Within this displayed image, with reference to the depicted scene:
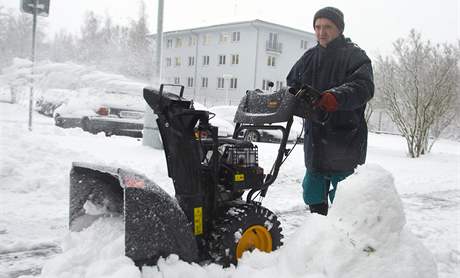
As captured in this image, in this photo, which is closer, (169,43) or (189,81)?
(189,81)

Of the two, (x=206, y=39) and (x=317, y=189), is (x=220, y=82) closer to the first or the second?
(x=206, y=39)

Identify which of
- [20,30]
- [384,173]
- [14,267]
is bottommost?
[14,267]

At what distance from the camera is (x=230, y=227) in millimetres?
2963

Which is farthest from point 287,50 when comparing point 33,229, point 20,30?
point 33,229

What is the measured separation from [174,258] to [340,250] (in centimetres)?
96

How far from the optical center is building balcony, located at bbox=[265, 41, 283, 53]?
39438 mm

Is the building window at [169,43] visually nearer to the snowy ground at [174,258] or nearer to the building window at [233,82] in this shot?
the building window at [233,82]

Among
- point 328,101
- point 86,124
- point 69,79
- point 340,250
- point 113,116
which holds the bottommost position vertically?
point 340,250

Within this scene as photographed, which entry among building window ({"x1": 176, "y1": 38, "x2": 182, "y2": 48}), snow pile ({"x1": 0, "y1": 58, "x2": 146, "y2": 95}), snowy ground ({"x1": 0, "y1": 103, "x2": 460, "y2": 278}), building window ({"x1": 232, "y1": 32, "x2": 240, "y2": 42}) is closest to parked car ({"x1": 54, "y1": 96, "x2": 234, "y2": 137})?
snow pile ({"x1": 0, "y1": 58, "x2": 146, "y2": 95})

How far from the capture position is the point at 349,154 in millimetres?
3469

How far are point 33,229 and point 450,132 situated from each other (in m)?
31.2

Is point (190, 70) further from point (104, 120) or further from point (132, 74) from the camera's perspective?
point (104, 120)

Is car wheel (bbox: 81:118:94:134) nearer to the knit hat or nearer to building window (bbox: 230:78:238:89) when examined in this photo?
the knit hat

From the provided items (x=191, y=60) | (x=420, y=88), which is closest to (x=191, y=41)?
(x=191, y=60)
